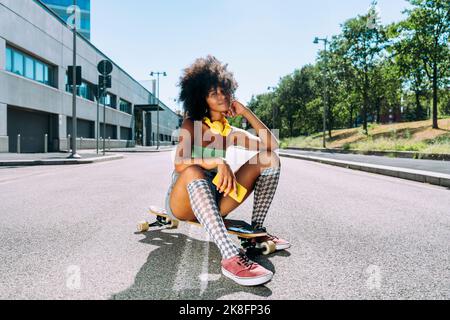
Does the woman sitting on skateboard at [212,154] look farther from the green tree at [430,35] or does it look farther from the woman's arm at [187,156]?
the green tree at [430,35]

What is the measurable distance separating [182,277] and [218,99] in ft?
4.75

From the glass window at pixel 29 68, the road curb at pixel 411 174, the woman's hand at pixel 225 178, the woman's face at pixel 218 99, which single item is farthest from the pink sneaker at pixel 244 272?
the glass window at pixel 29 68

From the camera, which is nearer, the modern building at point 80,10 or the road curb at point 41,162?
the road curb at point 41,162

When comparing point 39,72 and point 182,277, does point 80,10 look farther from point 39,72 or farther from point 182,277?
point 182,277

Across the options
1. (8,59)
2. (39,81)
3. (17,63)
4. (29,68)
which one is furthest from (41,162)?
(39,81)

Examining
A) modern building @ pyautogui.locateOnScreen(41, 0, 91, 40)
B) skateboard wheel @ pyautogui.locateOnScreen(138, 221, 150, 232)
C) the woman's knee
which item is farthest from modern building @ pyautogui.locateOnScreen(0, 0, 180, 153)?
modern building @ pyautogui.locateOnScreen(41, 0, 91, 40)

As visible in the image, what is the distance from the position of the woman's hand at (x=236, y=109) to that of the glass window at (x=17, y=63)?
23.8 metres

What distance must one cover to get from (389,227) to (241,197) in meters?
2.24

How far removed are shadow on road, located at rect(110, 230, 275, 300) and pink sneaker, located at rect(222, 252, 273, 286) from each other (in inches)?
2.0

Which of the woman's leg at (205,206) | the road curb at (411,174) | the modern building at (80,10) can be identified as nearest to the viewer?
the woman's leg at (205,206)

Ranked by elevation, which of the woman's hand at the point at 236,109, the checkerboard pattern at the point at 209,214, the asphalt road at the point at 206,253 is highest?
the woman's hand at the point at 236,109

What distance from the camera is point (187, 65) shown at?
3381 mm

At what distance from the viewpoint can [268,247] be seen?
3.24m

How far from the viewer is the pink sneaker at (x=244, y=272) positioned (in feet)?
8.17
